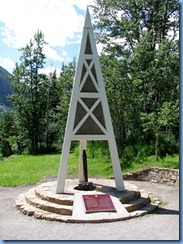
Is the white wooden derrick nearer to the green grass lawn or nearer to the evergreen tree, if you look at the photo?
the green grass lawn

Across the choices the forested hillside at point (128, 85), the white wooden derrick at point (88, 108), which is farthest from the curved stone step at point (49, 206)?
the forested hillside at point (128, 85)

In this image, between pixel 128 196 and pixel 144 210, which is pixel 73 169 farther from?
pixel 144 210

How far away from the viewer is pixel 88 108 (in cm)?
1014

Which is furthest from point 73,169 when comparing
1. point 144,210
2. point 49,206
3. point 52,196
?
point 144,210

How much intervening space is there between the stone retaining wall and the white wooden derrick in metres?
3.96

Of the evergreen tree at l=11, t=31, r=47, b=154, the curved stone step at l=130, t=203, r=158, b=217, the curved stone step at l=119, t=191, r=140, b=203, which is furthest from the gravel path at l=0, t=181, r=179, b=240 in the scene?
the evergreen tree at l=11, t=31, r=47, b=154

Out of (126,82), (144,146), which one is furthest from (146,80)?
(144,146)

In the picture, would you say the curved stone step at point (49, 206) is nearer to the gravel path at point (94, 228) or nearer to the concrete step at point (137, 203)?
the gravel path at point (94, 228)

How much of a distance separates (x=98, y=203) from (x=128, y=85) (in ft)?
37.2

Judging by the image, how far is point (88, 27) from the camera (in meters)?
10.4

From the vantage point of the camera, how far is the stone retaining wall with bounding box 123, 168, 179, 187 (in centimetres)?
1305

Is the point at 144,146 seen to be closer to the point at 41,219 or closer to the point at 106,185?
the point at 106,185

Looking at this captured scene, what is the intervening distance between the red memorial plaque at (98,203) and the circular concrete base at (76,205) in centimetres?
7

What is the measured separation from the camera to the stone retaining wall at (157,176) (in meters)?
13.1
